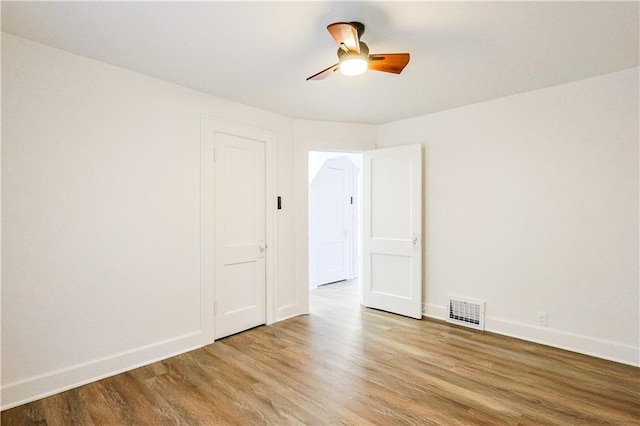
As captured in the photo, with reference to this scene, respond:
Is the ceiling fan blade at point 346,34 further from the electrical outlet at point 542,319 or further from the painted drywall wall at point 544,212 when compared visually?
the electrical outlet at point 542,319

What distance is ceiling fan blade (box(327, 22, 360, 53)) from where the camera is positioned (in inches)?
70.8

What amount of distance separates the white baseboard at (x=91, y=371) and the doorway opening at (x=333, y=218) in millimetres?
2880

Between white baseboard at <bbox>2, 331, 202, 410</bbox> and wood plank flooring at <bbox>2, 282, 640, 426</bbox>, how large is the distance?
0.20ft

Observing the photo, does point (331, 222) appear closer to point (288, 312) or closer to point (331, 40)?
point (288, 312)

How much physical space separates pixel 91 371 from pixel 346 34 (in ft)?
9.71

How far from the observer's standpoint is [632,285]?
2.75 metres

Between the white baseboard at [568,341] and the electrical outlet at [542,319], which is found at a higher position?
the electrical outlet at [542,319]

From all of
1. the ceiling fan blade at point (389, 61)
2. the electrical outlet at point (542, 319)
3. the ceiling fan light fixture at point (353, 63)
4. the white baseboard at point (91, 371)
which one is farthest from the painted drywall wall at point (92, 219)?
the electrical outlet at point (542, 319)

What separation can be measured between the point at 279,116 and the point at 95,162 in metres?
1.99

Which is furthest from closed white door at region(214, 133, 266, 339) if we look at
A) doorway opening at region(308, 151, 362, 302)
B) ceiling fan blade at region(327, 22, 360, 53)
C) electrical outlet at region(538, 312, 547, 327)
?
electrical outlet at region(538, 312, 547, 327)

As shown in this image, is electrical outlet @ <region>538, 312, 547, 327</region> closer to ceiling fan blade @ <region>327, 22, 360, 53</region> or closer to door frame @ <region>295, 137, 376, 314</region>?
door frame @ <region>295, 137, 376, 314</region>

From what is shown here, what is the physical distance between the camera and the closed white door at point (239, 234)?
3346 mm

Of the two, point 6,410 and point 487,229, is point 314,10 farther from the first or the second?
point 6,410

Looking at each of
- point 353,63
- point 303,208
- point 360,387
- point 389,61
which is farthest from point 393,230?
point 353,63
